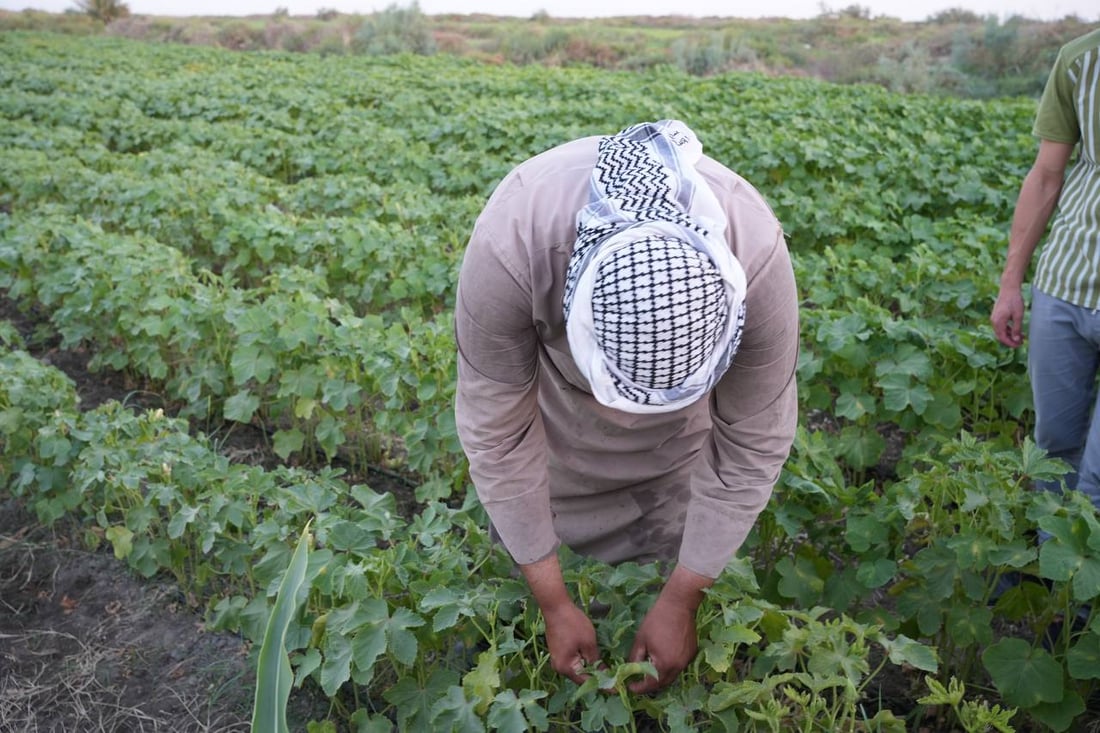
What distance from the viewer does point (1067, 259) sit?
7.54ft

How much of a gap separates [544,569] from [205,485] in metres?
1.28

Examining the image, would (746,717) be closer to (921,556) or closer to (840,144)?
(921,556)

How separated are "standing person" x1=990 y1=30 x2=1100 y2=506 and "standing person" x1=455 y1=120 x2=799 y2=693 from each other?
0.98m

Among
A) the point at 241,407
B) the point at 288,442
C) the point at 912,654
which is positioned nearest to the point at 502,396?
the point at 912,654

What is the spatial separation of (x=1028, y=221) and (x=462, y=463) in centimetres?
170

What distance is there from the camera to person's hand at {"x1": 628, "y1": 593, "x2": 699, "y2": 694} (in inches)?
69.6

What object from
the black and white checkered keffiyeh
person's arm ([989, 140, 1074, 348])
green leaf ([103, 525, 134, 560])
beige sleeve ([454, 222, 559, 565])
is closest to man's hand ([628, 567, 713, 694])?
beige sleeve ([454, 222, 559, 565])

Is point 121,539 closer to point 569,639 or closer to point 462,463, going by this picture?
point 462,463

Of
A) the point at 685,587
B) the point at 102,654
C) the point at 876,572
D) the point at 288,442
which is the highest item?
the point at 685,587

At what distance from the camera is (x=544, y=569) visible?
1.80 m

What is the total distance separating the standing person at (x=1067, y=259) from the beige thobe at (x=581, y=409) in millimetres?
966

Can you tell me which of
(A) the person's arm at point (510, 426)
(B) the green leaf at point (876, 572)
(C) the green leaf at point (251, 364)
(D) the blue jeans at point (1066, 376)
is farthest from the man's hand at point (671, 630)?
(C) the green leaf at point (251, 364)

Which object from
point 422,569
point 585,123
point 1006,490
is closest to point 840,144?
point 585,123

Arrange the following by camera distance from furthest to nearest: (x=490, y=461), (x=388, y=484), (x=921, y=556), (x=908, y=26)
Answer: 1. (x=908, y=26)
2. (x=388, y=484)
3. (x=921, y=556)
4. (x=490, y=461)
